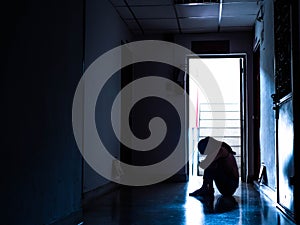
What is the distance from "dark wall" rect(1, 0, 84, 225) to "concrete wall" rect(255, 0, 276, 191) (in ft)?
8.80

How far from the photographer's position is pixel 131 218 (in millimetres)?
3641

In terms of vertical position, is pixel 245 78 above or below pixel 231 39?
below

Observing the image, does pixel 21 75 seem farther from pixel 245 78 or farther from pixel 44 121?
pixel 245 78

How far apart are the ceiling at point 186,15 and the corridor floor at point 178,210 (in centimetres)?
285

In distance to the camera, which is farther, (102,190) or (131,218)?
(102,190)

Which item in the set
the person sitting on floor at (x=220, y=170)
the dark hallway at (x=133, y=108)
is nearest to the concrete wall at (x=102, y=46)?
the dark hallway at (x=133, y=108)

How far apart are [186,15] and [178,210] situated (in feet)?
12.6

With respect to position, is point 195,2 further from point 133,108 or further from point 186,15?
point 133,108

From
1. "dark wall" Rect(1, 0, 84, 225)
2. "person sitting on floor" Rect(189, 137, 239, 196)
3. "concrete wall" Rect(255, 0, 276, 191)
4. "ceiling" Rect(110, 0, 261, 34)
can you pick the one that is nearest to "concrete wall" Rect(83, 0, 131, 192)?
"ceiling" Rect(110, 0, 261, 34)

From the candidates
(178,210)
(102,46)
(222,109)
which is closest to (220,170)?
(178,210)

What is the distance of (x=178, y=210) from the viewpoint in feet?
13.6

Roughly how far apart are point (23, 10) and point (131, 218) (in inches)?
79.7

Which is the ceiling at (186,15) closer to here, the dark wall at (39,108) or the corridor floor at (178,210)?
the corridor floor at (178,210)

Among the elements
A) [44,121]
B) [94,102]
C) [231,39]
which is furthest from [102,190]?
[231,39]
